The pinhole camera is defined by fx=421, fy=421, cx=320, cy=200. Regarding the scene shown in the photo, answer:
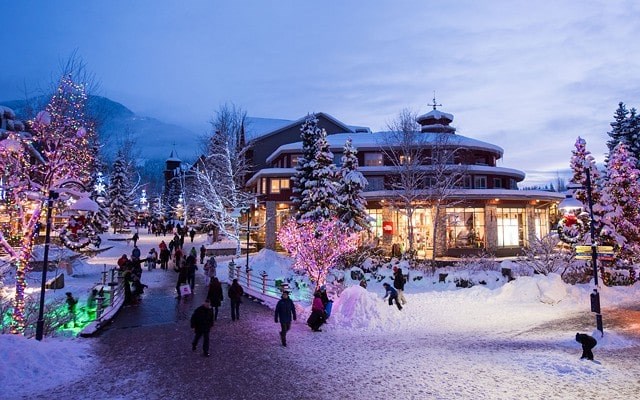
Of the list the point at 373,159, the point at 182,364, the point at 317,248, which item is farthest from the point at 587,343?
the point at 373,159

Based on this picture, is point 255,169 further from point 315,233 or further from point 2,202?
point 2,202

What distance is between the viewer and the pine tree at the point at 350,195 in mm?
30875

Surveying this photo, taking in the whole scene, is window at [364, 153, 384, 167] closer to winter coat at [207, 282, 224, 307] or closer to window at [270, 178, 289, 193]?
window at [270, 178, 289, 193]

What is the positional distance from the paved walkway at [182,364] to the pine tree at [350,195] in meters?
15.4

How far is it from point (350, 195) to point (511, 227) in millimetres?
17391

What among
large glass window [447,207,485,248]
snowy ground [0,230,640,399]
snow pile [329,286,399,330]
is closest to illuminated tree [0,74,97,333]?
snowy ground [0,230,640,399]

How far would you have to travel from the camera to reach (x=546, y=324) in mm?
14883

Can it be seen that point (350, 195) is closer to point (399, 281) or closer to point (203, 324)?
point (399, 281)

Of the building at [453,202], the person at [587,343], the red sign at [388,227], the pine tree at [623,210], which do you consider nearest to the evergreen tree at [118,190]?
the building at [453,202]

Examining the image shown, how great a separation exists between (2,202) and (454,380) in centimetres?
1585

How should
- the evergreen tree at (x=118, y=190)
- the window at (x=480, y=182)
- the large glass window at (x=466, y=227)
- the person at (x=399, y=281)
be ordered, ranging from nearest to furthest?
the person at (x=399, y=281) < the large glass window at (x=466, y=227) < the window at (x=480, y=182) < the evergreen tree at (x=118, y=190)

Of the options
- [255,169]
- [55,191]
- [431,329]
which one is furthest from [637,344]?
[255,169]

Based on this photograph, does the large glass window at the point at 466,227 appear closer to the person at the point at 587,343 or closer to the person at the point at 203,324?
the person at the point at 587,343

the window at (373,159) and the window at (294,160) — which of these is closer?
the window at (373,159)
